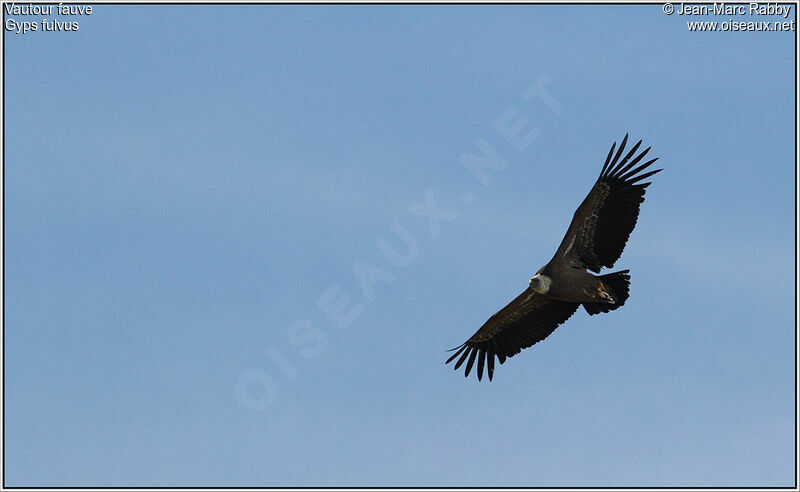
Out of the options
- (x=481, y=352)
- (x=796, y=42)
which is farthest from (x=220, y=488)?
(x=796, y=42)

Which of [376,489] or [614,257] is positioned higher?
[614,257]

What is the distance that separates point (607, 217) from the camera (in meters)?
22.3

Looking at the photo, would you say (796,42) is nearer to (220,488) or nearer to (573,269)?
(573,269)

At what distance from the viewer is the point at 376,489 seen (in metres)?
19.7

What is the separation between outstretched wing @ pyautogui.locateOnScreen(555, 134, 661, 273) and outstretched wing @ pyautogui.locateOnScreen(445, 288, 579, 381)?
54.3 inches

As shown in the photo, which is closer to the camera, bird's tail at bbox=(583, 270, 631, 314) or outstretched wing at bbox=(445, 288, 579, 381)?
bird's tail at bbox=(583, 270, 631, 314)

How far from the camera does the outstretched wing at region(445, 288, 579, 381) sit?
2377 centimetres

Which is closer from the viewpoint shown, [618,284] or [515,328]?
[618,284]

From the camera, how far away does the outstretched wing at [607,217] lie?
22.1 meters

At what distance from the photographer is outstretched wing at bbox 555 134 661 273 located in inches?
870

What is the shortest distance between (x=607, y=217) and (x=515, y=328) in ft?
10.7

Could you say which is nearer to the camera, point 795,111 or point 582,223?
point 582,223

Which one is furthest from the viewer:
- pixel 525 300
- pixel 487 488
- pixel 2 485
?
pixel 525 300

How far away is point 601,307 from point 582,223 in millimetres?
1657
